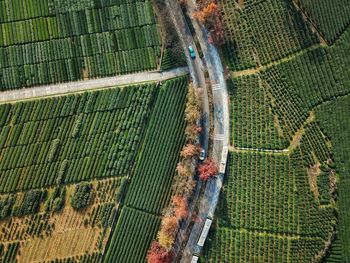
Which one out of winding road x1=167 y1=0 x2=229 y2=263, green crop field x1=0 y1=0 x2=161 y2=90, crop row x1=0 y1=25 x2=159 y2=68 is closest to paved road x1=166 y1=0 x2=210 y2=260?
winding road x1=167 y1=0 x2=229 y2=263

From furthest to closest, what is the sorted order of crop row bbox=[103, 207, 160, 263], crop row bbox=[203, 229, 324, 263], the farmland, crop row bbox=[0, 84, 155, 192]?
1. crop row bbox=[0, 84, 155, 192]
2. the farmland
3. crop row bbox=[103, 207, 160, 263]
4. crop row bbox=[203, 229, 324, 263]

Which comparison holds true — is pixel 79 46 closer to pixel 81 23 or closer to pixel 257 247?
pixel 81 23

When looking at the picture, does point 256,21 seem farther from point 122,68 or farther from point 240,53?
point 122,68

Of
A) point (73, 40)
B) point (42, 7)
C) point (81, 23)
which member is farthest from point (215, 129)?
point (42, 7)

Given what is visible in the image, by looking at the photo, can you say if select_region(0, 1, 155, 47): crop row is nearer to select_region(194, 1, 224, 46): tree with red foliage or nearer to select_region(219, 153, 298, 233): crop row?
select_region(194, 1, 224, 46): tree with red foliage

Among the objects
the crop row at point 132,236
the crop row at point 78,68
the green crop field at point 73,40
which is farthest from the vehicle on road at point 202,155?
the crop row at point 78,68

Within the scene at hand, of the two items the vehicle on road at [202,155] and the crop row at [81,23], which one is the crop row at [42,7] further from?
the vehicle on road at [202,155]

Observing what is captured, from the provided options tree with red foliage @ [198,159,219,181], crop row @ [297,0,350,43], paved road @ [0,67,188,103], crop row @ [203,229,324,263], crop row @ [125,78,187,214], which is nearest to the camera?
crop row @ [203,229,324,263]
